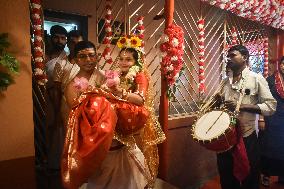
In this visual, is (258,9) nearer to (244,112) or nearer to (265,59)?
(265,59)

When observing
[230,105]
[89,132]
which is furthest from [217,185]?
[89,132]

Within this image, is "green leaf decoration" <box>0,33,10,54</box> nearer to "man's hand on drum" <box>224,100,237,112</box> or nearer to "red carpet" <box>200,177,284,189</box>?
"man's hand on drum" <box>224,100,237,112</box>

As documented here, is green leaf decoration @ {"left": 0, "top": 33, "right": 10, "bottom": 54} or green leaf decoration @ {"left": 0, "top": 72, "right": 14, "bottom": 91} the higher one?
green leaf decoration @ {"left": 0, "top": 33, "right": 10, "bottom": 54}

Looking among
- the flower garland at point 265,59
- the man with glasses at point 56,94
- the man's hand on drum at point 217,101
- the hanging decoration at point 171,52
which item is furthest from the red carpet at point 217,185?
the flower garland at point 265,59

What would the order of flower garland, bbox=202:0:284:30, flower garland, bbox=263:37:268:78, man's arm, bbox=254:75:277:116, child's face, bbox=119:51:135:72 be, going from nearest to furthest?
child's face, bbox=119:51:135:72 → man's arm, bbox=254:75:277:116 → flower garland, bbox=202:0:284:30 → flower garland, bbox=263:37:268:78

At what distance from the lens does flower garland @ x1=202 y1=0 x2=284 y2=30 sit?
220 inches

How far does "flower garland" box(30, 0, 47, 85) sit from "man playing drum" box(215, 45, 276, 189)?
2359 millimetres

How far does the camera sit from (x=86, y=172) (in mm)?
2336

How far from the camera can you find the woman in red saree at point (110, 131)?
234 cm

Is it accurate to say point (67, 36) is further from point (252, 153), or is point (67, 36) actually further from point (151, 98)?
point (252, 153)

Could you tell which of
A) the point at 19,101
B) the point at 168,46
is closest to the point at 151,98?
the point at 168,46

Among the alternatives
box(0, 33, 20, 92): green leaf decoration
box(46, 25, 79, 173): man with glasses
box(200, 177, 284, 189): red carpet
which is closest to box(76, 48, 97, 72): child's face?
box(0, 33, 20, 92): green leaf decoration

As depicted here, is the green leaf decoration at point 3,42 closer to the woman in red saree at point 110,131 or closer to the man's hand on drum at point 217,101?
the woman in red saree at point 110,131

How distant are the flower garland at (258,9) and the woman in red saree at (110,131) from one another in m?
3.11
